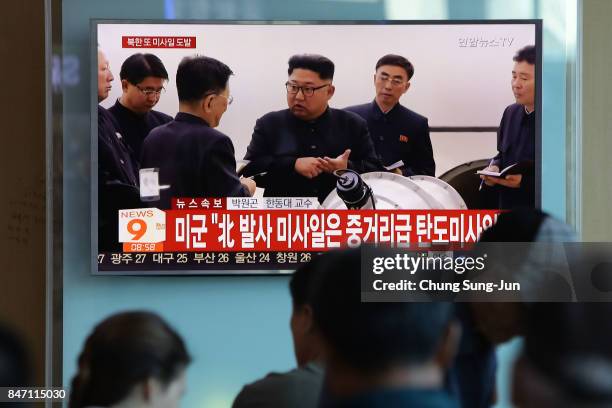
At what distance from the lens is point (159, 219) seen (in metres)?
2.21

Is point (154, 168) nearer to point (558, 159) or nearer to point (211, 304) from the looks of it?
point (211, 304)

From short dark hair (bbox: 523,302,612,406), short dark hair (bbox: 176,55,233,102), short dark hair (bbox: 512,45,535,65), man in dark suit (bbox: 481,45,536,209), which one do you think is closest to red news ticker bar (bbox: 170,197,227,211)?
short dark hair (bbox: 176,55,233,102)

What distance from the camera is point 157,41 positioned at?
87.4 inches

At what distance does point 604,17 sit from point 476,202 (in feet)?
2.16

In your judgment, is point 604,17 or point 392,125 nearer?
point 604,17

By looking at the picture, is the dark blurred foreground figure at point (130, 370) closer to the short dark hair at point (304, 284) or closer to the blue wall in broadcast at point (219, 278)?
the short dark hair at point (304, 284)

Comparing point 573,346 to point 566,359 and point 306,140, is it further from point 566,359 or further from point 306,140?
point 306,140

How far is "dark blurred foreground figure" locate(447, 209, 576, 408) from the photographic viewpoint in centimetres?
125

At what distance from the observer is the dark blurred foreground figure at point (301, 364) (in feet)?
4.32

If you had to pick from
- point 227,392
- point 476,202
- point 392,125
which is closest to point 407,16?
point 392,125

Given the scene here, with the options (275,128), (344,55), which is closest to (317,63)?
(344,55)

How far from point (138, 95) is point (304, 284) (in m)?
1.04

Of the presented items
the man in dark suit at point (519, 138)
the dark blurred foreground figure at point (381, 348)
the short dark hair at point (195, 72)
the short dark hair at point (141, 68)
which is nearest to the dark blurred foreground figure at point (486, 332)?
the dark blurred foreground figure at point (381, 348)

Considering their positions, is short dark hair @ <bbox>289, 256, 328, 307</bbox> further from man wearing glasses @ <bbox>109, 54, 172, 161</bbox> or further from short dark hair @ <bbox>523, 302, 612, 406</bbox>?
man wearing glasses @ <bbox>109, 54, 172, 161</bbox>
